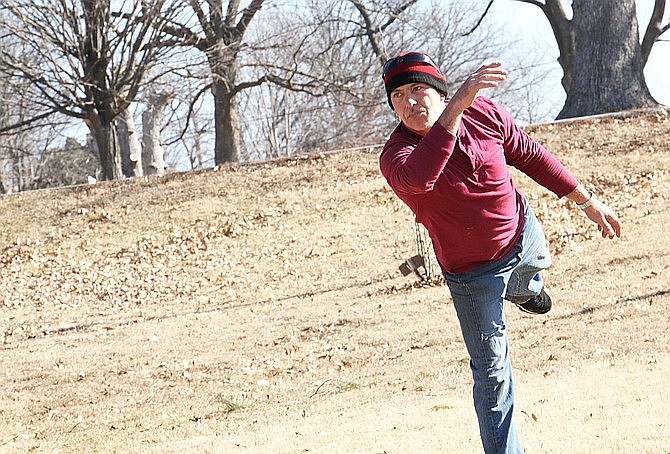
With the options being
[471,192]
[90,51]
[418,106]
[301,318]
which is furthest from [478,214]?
[90,51]

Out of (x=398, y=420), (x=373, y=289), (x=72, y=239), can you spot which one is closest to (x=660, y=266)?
(x=373, y=289)

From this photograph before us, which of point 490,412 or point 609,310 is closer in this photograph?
point 490,412

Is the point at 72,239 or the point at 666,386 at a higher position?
the point at 72,239

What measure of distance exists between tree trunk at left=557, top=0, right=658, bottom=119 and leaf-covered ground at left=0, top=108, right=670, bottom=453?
1.77m

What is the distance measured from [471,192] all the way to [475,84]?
561 millimetres

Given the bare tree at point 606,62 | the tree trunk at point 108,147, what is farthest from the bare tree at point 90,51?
the bare tree at point 606,62

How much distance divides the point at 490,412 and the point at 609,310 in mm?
5782

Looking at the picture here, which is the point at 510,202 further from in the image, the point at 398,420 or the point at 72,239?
the point at 72,239

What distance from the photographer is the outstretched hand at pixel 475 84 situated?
10.9ft

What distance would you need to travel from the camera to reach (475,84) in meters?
3.33

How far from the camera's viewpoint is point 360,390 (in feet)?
25.2

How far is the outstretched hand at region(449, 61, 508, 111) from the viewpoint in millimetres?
3330

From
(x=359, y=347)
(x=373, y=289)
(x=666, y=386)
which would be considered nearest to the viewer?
(x=666, y=386)

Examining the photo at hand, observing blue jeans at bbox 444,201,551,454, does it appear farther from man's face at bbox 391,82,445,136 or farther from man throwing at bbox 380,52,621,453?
man's face at bbox 391,82,445,136
